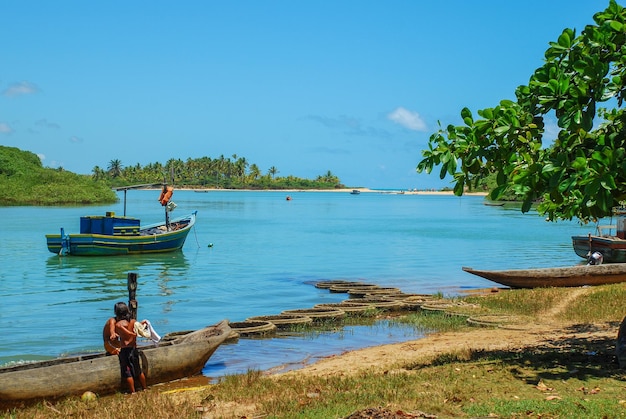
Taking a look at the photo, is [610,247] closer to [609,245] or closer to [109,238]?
[609,245]

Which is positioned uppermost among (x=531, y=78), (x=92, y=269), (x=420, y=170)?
(x=531, y=78)

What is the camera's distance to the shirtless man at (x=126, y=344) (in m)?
12.2

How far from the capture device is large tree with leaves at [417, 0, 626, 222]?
9.50 meters

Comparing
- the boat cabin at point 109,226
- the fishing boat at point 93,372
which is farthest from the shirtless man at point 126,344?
the boat cabin at point 109,226

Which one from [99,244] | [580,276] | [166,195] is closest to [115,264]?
[99,244]

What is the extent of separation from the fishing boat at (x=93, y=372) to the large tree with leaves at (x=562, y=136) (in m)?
5.84

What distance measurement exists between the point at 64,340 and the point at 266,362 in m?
7.14

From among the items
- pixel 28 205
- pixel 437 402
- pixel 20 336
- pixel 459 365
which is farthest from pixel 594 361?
pixel 28 205

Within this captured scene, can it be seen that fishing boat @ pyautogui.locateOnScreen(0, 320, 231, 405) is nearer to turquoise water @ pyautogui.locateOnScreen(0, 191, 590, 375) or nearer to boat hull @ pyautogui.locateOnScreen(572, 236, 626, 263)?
turquoise water @ pyautogui.locateOnScreen(0, 191, 590, 375)

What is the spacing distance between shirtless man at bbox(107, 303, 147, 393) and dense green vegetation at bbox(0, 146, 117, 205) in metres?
115

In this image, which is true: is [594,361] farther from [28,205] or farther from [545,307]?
[28,205]

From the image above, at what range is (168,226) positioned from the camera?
44.3m

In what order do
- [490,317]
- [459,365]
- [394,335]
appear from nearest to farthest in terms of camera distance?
[459,365] < [394,335] < [490,317]

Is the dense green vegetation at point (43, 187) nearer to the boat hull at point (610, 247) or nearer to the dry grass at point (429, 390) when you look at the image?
Answer: the boat hull at point (610, 247)
